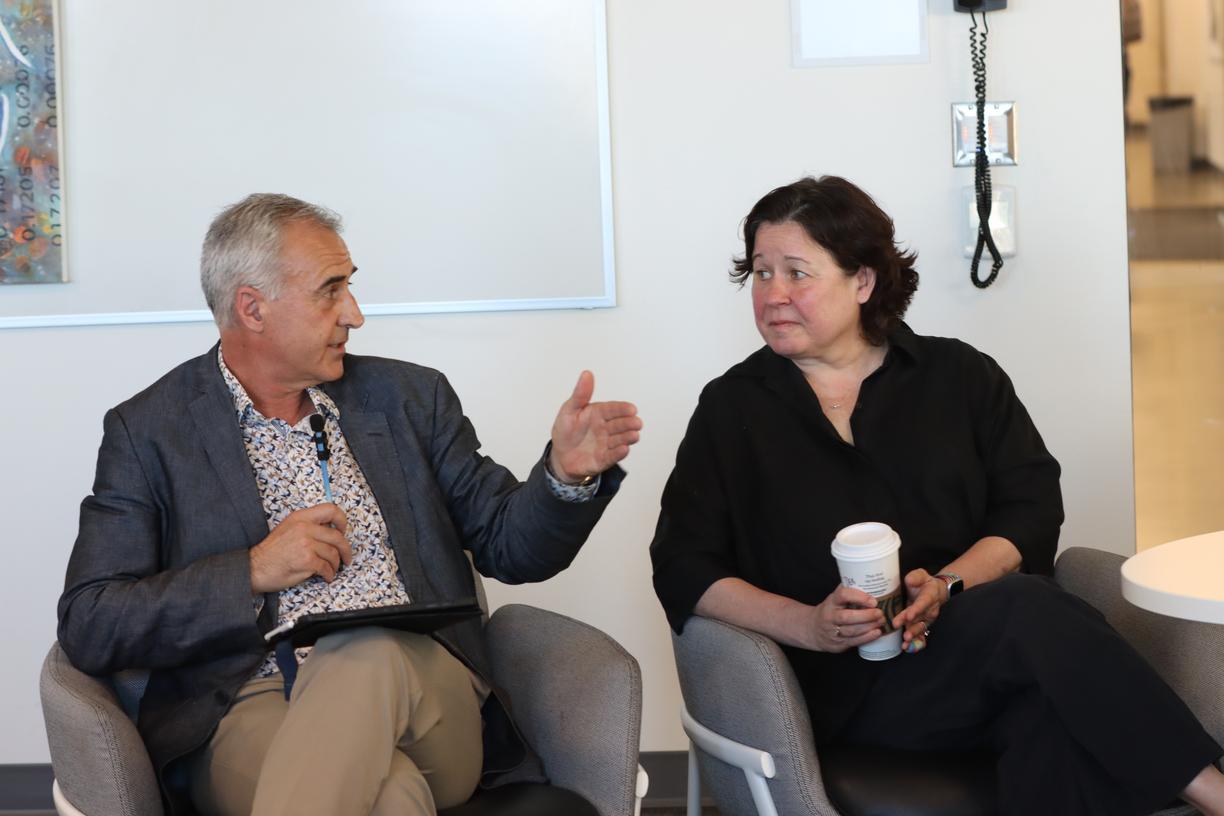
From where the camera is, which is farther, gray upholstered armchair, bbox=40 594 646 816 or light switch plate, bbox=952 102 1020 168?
light switch plate, bbox=952 102 1020 168

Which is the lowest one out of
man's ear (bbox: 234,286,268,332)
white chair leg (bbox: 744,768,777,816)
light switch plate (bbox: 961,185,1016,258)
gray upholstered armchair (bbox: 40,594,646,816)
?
white chair leg (bbox: 744,768,777,816)

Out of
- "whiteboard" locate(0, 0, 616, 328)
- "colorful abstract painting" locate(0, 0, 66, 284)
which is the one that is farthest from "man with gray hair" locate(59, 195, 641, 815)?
"colorful abstract painting" locate(0, 0, 66, 284)

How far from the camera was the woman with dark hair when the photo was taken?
2.03 meters

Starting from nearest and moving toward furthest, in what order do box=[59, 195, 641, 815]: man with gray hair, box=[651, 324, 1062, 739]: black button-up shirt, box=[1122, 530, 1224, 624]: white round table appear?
1. box=[1122, 530, 1224, 624]: white round table
2. box=[59, 195, 641, 815]: man with gray hair
3. box=[651, 324, 1062, 739]: black button-up shirt

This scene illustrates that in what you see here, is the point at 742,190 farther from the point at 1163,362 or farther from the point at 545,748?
the point at 545,748

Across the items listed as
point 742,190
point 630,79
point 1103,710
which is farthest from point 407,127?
point 1103,710

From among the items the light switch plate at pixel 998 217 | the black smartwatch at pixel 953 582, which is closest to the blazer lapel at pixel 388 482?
the black smartwatch at pixel 953 582

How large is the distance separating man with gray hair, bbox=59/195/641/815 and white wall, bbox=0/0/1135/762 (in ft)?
2.82

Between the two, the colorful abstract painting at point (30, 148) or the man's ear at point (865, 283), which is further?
the colorful abstract painting at point (30, 148)

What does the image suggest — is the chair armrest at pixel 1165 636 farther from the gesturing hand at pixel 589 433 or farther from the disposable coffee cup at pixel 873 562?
the gesturing hand at pixel 589 433

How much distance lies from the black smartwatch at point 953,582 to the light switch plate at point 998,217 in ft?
3.65

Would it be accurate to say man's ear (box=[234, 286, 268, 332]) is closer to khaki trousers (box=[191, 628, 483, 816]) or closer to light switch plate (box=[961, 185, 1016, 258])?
khaki trousers (box=[191, 628, 483, 816])

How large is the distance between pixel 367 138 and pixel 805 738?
180 centimetres

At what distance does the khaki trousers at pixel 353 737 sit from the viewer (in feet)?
5.81
